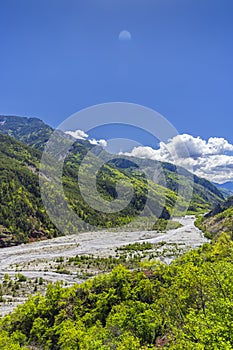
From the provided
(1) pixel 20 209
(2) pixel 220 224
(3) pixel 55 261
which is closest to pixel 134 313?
(3) pixel 55 261

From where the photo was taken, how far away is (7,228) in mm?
85562

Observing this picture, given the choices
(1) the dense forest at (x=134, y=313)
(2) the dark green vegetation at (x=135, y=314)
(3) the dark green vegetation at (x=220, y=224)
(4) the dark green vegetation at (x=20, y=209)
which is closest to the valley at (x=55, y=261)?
(1) the dense forest at (x=134, y=313)

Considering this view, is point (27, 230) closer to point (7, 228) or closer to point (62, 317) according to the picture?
point (7, 228)

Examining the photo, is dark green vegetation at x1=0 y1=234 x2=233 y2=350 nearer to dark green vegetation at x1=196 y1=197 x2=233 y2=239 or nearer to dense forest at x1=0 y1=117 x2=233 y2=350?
dense forest at x1=0 y1=117 x2=233 y2=350

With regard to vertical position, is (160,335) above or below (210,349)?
below

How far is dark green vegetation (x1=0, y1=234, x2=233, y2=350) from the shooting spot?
11460 millimetres

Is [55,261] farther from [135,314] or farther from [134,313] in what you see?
[135,314]

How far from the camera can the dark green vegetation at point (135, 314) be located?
37.6 ft

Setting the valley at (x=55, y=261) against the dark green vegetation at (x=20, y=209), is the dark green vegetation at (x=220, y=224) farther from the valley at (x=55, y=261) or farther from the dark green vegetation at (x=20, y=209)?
the dark green vegetation at (x=20, y=209)

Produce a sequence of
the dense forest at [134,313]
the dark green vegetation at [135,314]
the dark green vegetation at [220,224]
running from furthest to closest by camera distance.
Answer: the dark green vegetation at [220,224], the dense forest at [134,313], the dark green vegetation at [135,314]

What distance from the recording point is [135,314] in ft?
61.0

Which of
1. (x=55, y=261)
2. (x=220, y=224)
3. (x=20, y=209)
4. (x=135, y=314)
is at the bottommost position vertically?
(x=135, y=314)

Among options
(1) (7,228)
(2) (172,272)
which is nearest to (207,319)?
(2) (172,272)

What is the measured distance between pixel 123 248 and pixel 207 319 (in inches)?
2431
